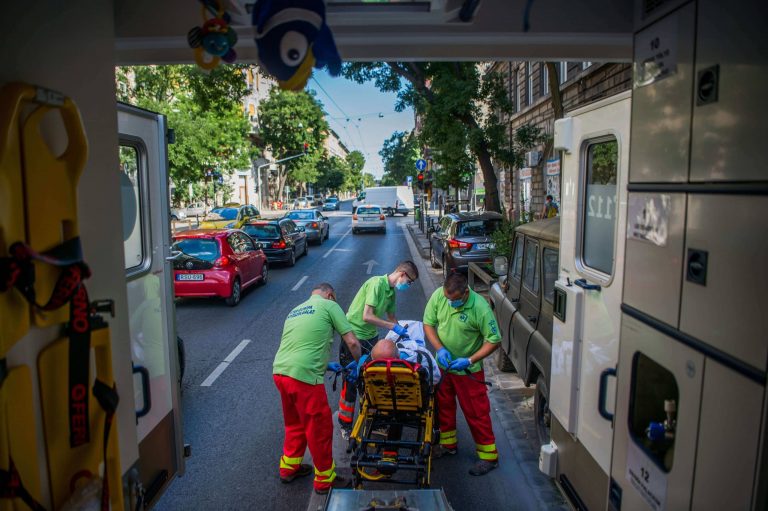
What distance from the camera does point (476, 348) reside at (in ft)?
17.2

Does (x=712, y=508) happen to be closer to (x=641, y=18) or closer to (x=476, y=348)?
(x=641, y=18)

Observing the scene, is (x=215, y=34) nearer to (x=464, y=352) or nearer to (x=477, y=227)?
(x=464, y=352)

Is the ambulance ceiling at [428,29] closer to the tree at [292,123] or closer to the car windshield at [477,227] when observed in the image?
the car windshield at [477,227]

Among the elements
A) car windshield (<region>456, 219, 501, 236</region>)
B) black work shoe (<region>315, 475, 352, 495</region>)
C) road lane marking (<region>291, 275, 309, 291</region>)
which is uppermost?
car windshield (<region>456, 219, 501, 236</region>)

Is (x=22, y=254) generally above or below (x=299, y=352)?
above

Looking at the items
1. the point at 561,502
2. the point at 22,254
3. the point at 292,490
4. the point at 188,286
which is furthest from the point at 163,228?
the point at 188,286

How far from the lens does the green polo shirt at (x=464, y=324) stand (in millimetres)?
5085

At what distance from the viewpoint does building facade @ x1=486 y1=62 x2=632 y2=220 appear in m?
15.3

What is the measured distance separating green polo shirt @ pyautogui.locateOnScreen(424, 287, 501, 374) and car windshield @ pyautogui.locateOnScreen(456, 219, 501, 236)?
31.0 ft

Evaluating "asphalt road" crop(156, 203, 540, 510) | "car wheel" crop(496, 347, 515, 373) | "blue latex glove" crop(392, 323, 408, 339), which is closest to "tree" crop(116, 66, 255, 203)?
"asphalt road" crop(156, 203, 540, 510)

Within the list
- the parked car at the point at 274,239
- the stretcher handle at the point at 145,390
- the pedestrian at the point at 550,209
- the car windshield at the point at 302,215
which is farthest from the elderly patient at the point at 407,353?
the car windshield at the point at 302,215

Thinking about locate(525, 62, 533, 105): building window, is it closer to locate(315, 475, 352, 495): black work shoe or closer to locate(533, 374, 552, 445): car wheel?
locate(533, 374, 552, 445): car wheel

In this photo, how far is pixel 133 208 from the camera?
3307mm

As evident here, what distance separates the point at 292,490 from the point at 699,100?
4274mm
